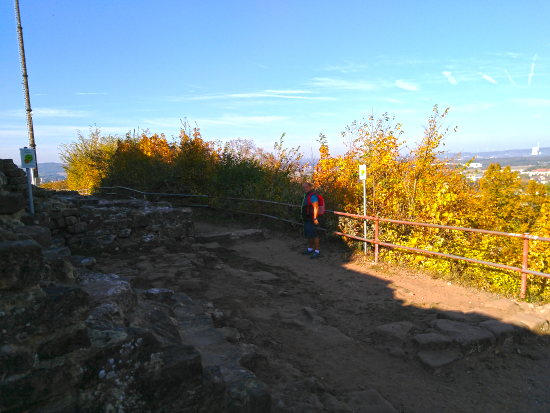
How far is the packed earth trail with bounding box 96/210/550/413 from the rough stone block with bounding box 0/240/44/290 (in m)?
1.63

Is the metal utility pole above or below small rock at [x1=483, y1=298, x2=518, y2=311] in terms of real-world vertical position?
above

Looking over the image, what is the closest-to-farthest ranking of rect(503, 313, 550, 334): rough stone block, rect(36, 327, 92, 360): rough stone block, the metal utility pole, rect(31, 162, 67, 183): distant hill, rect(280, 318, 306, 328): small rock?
rect(36, 327, 92, 360): rough stone block < rect(503, 313, 550, 334): rough stone block < rect(280, 318, 306, 328): small rock < the metal utility pole < rect(31, 162, 67, 183): distant hill

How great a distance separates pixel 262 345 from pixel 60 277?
2094 millimetres

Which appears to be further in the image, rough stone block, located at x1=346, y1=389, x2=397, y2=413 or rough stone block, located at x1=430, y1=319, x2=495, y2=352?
rough stone block, located at x1=430, y1=319, x2=495, y2=352

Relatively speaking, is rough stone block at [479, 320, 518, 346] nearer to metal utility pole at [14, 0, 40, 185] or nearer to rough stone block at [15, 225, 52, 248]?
rough stone block at [15, 225, 52, 248]

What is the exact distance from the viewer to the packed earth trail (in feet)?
11.0

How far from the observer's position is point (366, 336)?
467 centimetres

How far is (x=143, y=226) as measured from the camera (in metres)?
9.16

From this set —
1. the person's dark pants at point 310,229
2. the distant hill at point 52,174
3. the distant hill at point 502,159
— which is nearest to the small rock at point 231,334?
the person's dark pants at point 310,229

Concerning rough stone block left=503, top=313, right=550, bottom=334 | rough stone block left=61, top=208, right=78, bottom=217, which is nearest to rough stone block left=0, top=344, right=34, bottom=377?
rough stone block left=503, top=313, right=550, bottom=334

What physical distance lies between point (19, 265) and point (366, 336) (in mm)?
3875

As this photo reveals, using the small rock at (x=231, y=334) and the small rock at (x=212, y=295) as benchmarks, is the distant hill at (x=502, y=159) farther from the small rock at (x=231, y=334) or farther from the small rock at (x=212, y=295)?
the small rock at (x=231, y=334)

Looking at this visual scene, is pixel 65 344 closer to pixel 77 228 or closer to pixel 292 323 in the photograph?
pixel 292 323

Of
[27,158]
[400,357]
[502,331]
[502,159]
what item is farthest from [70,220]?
[502,159]
